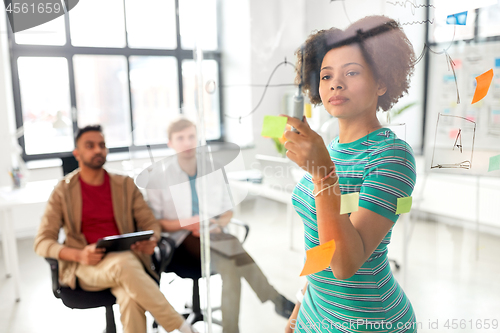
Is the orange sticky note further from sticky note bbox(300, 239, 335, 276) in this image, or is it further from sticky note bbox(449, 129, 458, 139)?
sticky note bbox(300, 239, 335, 276)

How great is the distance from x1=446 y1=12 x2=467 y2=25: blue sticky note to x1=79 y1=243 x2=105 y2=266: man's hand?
1.60 meters

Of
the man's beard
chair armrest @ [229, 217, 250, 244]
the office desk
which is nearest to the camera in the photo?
chair armrest @ [229, 217, 250, 244]

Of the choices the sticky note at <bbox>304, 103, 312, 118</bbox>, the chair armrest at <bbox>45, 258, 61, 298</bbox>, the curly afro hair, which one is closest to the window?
the chair armrest at <bbox>45, 258, 61, 298</bbox>

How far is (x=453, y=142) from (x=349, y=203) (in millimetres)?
266

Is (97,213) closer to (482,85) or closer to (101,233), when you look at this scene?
(101,233)

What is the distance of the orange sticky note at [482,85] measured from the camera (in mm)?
707

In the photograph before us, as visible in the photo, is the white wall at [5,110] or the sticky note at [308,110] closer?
the sticky note at [308,110]

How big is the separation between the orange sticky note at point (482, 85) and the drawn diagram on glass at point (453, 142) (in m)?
0.05

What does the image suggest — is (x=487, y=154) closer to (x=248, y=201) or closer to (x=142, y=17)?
(x=248, y=201)

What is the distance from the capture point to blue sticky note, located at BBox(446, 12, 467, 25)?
27.2 inches

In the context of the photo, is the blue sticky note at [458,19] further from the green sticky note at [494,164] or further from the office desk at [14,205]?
the office desk at [14,205]

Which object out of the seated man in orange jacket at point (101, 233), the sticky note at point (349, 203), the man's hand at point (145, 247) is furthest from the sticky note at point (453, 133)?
the man's hand at point (145, 247)

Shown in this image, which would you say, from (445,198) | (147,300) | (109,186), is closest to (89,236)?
(109,186)

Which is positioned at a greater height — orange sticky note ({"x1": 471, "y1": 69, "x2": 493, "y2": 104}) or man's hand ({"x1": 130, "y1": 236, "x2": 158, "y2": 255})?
orange sticky note ({"x1": 471, "y1": 69, "x2": 493, "y2": 104})
